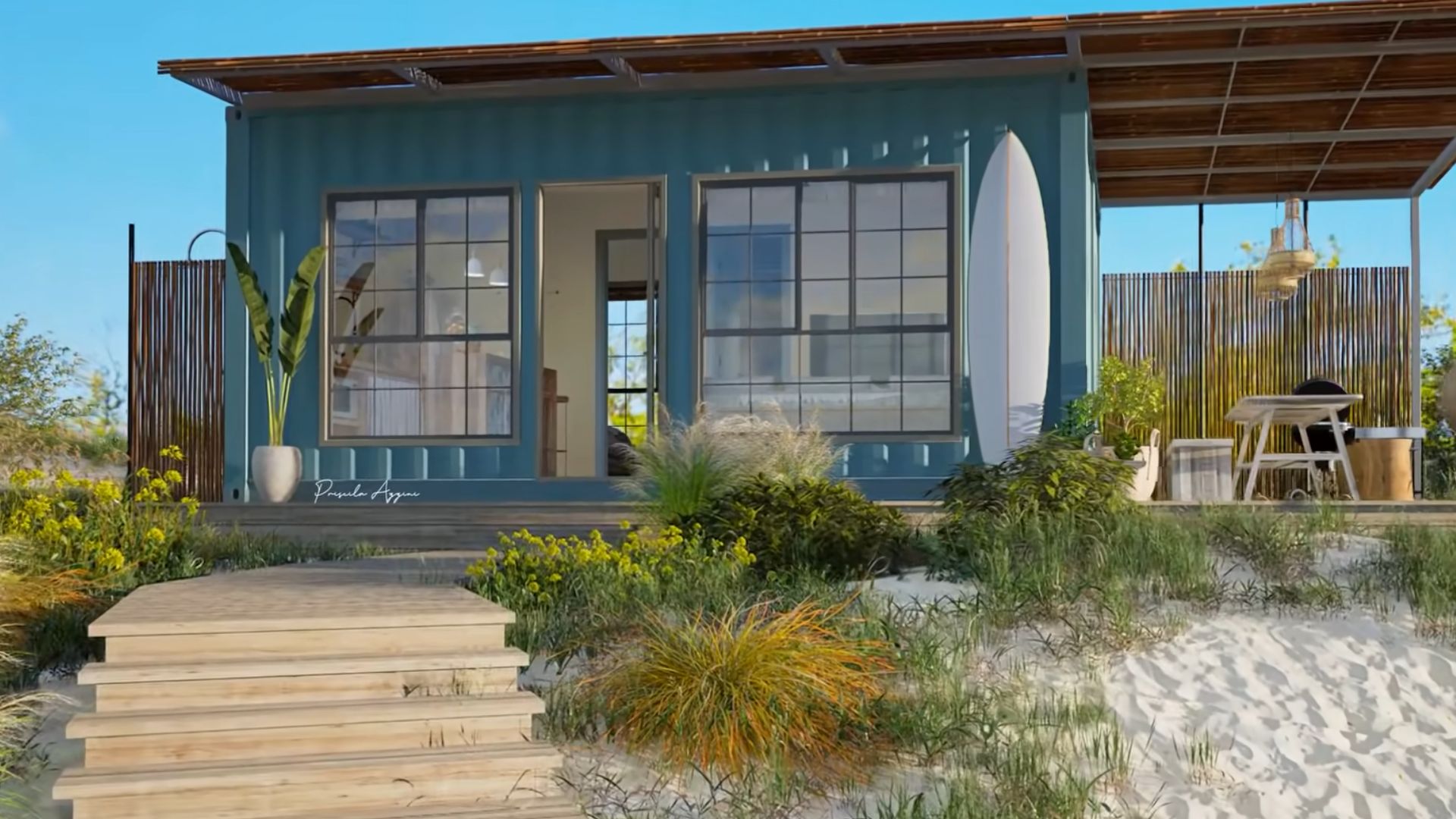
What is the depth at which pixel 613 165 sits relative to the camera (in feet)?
31.5

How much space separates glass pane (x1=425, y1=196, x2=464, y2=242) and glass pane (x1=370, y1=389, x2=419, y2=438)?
3.52 feet

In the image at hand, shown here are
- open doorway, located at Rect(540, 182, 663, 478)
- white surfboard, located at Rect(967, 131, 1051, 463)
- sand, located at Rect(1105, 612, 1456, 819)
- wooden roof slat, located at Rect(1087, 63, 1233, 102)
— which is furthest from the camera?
open doorway, located at Rect(540, 182, 663, 478)

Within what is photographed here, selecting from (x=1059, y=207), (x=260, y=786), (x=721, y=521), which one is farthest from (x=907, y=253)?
(x=260, y=786)

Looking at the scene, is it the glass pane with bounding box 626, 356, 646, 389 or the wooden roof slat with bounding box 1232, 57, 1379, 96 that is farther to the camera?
the glass pane with bounding box 626, 356, 646, 389

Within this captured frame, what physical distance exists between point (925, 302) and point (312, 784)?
598 cm

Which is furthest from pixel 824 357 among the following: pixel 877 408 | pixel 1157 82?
pixel 1157 82

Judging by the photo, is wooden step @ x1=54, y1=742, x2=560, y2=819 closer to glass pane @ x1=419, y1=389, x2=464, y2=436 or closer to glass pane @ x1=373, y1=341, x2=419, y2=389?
glass pane @ x1=419, y1=389, x2=464, y2=436

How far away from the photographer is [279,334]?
9.82 meters

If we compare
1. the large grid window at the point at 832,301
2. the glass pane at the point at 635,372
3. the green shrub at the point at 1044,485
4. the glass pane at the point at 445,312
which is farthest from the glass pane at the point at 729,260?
the glass pane at the point at 635,372

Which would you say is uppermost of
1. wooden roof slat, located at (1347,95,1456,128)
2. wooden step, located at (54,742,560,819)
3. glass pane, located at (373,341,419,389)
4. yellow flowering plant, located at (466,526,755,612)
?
wooden roof slat, located at (1347,95,1456,128)

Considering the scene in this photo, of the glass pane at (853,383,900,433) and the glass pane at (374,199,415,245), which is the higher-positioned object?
the glass pane at (374,199,415,245)

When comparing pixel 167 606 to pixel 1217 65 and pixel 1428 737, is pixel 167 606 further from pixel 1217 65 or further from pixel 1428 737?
pixel 1217 65

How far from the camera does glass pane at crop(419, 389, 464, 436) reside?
984 cm

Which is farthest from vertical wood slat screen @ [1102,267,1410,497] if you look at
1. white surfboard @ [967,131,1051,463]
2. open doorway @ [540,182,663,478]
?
open doorway @ [540,182,663,478]
